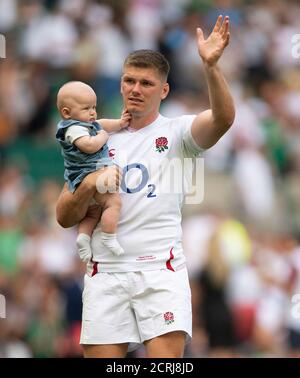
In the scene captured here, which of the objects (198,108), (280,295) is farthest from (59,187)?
(280,295)

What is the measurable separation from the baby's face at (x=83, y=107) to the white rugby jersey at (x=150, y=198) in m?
0.25

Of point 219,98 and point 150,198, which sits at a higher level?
point 219,98

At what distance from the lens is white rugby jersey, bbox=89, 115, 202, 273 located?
631 centimetres

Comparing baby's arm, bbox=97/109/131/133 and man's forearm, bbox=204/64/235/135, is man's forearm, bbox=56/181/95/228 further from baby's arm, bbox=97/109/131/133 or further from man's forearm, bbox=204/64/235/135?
man's forearm, bbox=204/64/235/135

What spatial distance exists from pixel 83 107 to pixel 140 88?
32 centimetres

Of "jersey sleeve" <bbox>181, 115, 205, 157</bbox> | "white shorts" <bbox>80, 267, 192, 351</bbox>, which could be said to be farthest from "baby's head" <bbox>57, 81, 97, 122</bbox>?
"white shorts" <bbox>80, 267, 192, 351</bbox>

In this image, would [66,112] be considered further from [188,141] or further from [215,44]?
[215,44]

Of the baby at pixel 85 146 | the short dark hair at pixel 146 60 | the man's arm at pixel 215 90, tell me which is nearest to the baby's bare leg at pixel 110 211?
the baby at pixel 85 146

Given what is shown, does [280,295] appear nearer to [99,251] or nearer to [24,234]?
[24,234]

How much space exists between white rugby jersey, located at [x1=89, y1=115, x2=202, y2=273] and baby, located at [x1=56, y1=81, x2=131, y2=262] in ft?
0.22

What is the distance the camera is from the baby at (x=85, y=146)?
6219 millimetres

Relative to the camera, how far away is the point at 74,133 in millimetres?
6195

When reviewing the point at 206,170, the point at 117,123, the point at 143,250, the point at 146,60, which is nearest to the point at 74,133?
the point at 117,123
